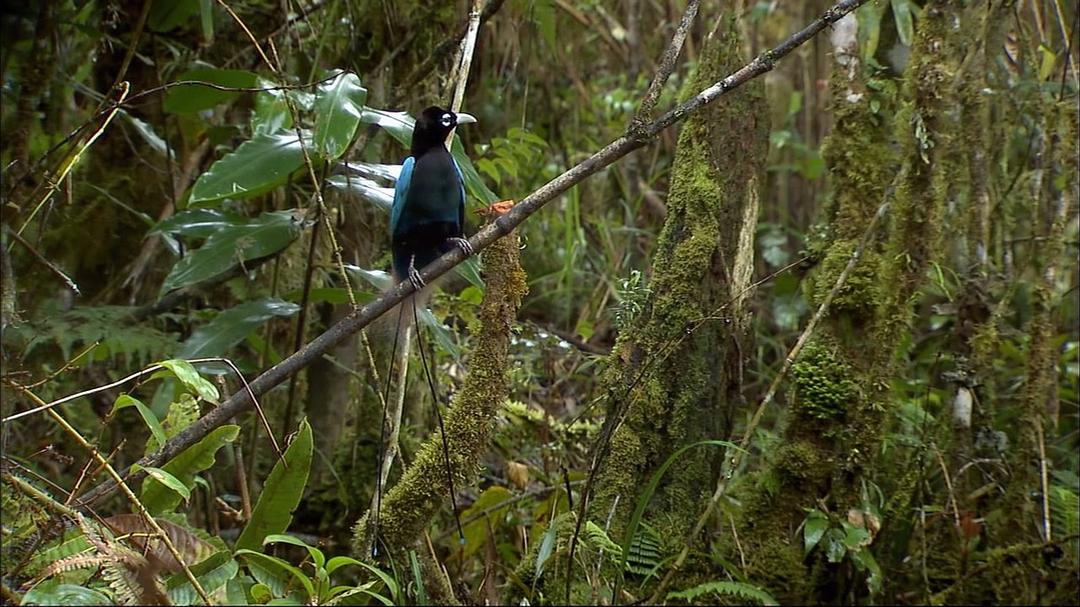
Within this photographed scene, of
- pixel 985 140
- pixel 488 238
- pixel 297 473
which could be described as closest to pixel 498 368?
pixel 488 238

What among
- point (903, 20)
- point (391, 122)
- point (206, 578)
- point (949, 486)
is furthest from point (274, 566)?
point (903, 20)

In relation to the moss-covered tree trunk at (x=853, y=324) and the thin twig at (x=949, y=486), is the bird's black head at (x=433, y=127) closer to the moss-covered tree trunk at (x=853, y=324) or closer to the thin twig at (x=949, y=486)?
the moss-covered tree trunk at (x=853, y=324)

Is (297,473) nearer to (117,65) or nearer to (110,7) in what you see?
(110,7)

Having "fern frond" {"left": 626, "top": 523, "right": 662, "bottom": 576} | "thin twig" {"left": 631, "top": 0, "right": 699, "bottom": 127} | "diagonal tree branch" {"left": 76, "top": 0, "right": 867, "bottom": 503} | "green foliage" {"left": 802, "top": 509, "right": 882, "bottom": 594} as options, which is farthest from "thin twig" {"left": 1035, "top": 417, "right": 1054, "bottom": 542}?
"thin twig" {"left": 631, "top": 0, "right": 699, "bottom": 127}

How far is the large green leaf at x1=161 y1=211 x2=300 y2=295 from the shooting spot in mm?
3137

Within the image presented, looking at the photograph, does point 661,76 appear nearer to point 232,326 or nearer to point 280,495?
point 280,495

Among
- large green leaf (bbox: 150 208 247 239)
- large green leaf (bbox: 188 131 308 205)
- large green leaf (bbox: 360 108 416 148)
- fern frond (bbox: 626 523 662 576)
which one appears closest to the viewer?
large green leaf (bbox: 188 131 308 205)

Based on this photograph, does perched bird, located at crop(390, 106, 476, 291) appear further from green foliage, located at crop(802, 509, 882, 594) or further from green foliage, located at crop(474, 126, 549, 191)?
green foliage, located at crop(802, 509, 882, 594)

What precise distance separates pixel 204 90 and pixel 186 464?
1.45 m

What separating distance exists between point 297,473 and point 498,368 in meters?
0.75

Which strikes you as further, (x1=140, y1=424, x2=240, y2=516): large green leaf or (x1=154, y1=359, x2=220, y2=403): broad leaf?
(x1=140, y1=424, x2=240, y2=516): large green leaf

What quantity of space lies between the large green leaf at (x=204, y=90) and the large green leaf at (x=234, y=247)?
451 mm

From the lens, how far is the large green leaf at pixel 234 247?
3.14 metres

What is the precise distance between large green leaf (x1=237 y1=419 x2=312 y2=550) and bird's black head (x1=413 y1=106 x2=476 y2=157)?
1184 millimetres
